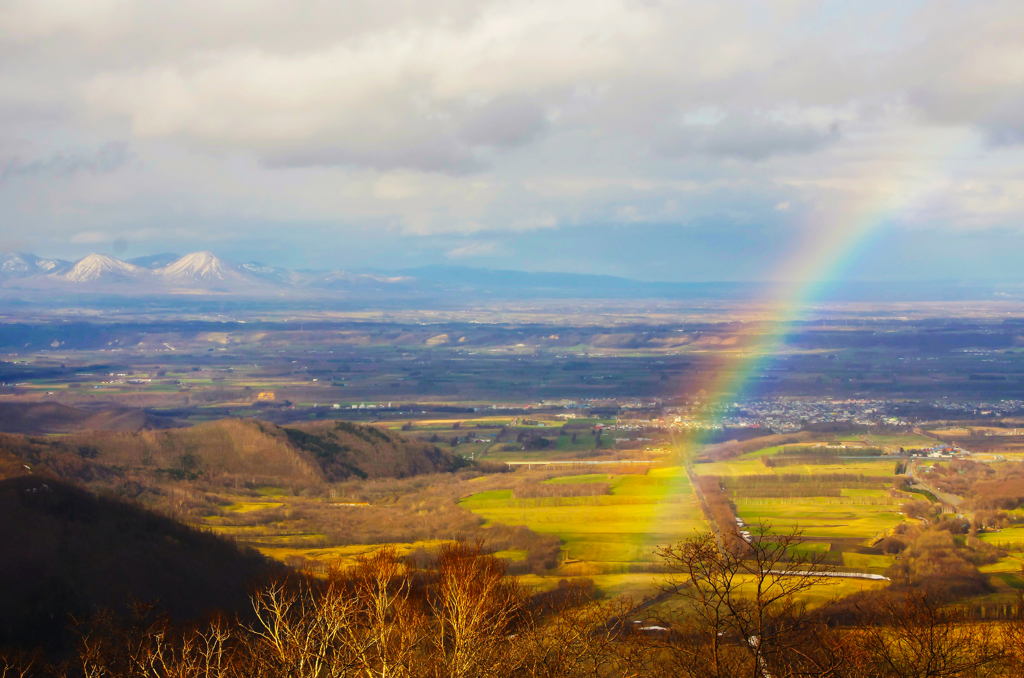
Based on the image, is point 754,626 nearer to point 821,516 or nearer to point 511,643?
point 511,643

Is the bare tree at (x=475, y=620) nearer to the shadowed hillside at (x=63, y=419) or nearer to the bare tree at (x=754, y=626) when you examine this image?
the bare tree at (x=754, y=626)

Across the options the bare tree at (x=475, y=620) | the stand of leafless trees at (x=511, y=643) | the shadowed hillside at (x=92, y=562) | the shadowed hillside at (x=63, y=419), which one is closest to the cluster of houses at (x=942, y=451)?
the stand of leafless trees at (x=511, y=643)

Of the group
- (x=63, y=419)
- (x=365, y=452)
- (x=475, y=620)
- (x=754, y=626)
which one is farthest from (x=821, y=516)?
(x=63, y=419)

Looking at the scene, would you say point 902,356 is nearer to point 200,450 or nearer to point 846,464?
point 846,464

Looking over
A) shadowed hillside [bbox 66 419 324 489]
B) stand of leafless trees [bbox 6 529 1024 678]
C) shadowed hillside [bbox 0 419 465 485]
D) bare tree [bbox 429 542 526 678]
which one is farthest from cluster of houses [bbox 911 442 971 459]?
bare tree [bbox 429 542 526 678]

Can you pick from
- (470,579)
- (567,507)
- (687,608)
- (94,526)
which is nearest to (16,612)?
(94,526)
